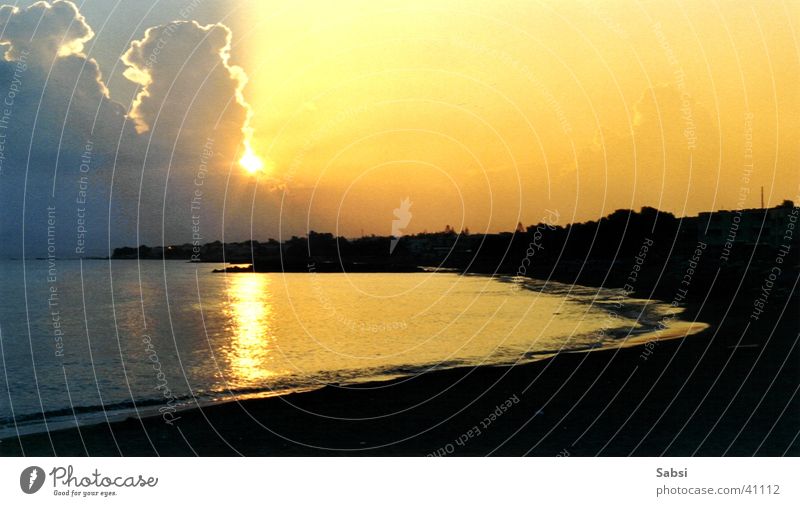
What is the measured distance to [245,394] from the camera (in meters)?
21.0

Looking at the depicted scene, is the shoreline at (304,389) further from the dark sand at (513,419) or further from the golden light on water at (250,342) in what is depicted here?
the golden light on water at (250,342)

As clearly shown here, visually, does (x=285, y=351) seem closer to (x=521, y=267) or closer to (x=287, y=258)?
(x=521, y=267)

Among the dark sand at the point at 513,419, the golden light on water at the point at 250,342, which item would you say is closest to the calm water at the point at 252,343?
the golden light on water at the point at 250,342

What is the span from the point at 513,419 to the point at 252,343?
23.5 meters

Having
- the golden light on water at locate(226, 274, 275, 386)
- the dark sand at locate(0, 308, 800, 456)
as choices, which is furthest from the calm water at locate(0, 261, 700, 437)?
the dark sand at locate(0, 308, 800, 456)

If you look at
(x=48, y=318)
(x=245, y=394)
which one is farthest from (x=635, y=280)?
(x=245, y=394)

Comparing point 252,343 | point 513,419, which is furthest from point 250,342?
point 513,419

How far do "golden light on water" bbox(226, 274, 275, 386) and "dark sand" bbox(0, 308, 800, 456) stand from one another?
548cm

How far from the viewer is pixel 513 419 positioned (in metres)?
15.7

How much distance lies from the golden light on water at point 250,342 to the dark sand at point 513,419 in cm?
548

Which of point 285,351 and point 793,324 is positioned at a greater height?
point 793,324

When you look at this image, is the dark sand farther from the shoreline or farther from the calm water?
the calm water

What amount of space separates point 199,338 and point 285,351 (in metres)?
9.90

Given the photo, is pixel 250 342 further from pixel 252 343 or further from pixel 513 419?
pixel 513 419
